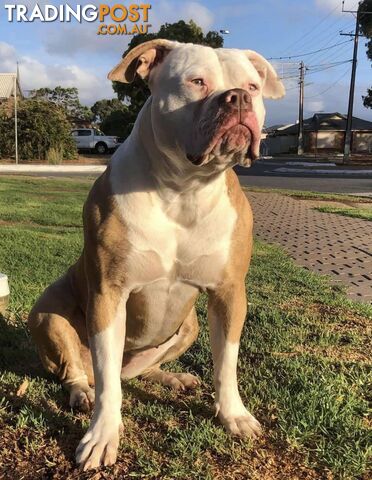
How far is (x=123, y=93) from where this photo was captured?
35.5 metres

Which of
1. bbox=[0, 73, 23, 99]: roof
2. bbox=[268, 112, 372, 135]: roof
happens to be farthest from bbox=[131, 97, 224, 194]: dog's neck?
bbox=[268, 112, 372, 135]: roof

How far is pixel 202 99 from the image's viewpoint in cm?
216

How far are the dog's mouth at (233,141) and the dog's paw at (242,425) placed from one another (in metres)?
1.21

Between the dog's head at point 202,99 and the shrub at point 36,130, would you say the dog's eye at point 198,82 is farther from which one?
the shrub at point 36,130

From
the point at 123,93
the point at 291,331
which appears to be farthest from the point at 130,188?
the point at 123,93

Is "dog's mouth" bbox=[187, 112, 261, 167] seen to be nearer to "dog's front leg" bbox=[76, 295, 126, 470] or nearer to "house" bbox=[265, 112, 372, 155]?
"dog's front leg" bbox=[76, 295, 126, 470]

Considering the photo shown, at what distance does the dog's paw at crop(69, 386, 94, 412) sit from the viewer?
266 centimetres

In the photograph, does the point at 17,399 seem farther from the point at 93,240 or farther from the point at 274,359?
the point at 274,359

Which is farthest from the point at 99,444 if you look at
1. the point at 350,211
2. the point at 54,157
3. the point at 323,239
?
the point at 54,157

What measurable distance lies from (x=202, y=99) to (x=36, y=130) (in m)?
26.3

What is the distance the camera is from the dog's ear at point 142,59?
7.77ft

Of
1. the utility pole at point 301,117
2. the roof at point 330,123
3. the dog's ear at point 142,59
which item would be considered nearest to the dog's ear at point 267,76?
the dog's ear at point 142,59

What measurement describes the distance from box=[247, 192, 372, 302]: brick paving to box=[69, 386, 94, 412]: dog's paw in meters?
3.02

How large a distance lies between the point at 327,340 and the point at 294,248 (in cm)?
371
